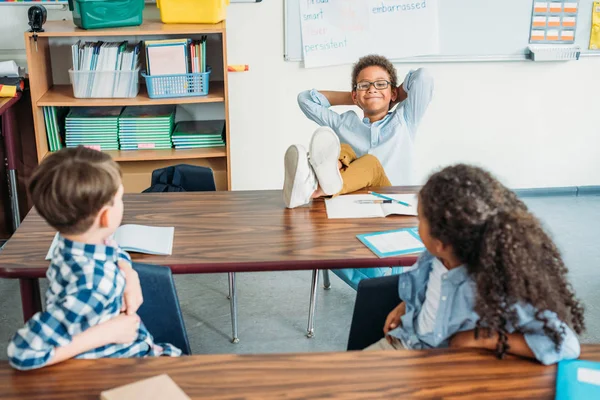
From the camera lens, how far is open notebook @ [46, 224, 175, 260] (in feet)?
6.61

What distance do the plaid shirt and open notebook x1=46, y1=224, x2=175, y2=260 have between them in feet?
1.57

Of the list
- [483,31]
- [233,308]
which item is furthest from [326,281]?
[483,31]

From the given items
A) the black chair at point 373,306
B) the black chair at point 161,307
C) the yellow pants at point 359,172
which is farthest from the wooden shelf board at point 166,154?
the black chair at point 373,306

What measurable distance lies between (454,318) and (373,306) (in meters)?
0.33

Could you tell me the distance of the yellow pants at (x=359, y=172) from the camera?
2.49 m

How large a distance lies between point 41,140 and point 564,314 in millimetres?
2817

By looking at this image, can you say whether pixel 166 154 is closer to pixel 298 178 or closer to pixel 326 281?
pixel 326 281

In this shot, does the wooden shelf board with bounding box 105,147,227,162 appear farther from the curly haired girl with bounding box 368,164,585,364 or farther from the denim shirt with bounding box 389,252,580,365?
the curly haired girl with bounding box 368,164,585,364

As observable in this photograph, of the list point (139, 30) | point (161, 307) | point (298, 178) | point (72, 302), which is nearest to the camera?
point (72, 302)

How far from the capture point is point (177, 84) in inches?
139

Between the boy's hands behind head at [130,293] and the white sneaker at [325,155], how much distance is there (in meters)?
0.85

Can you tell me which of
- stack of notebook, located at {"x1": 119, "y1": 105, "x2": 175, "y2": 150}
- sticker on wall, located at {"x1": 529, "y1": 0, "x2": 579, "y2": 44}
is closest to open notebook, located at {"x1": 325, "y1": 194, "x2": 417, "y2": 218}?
stack of notebook, located at {"x1": 119, "y1": 105, "x2": 175, "y2": 150}

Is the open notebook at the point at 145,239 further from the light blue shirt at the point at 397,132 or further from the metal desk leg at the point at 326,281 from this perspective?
the metal desk leg at the point at 326,281

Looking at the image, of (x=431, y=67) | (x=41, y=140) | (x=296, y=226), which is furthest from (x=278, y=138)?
(x=296, y=226)
